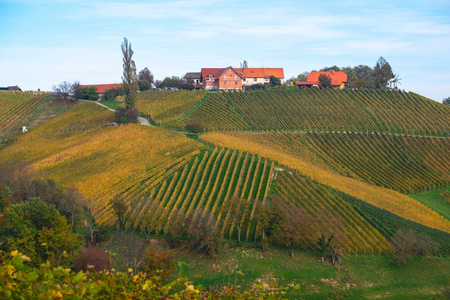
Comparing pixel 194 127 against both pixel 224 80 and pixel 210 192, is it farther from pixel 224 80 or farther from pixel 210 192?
pixel 224 80

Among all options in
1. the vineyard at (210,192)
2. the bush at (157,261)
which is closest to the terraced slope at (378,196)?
the vineyard at (210,192)

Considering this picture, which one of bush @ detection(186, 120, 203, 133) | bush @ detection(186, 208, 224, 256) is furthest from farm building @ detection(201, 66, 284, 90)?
bush @ detection(186, 208, 224, 256)

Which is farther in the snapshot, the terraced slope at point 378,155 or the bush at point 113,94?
the bush at point 113,94

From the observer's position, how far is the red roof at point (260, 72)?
114944 mm

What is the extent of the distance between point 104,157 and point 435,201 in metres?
45.5

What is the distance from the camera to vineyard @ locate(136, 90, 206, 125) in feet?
260

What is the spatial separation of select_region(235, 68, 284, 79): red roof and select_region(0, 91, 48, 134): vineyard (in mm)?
54198

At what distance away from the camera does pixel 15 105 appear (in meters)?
95.5

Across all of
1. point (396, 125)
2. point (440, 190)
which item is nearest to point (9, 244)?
point (440, 190)

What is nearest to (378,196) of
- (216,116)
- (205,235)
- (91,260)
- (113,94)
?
(205,235)

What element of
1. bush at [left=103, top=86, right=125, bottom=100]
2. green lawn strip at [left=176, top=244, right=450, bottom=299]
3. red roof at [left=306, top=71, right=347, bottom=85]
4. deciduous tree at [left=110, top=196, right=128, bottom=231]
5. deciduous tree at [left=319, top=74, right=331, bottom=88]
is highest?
red roof at [left=306, top=71, right=347, bottom=85]

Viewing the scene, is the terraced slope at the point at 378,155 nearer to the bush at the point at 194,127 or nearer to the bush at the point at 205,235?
the bush at the point at 194,127

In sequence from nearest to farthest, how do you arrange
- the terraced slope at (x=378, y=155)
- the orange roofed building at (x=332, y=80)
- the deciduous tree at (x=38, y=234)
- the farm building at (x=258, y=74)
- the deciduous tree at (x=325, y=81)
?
the deciduous tree at (x=38, y=234) < the terraced slope at (x=378, y=155) < the deciduous tree at (x=325, y=81) < the orange roofed building at (x=332, y=80) < the farm building at (x=258, y=74)

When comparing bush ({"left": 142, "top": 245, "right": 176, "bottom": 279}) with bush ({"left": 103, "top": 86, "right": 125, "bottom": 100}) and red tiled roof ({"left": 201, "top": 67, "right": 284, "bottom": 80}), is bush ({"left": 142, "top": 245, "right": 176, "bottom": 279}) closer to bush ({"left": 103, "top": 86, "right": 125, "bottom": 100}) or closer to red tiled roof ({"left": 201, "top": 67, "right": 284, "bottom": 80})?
bush ({"left": 103, "top": 86, "right": 125, "bottom": 100})
